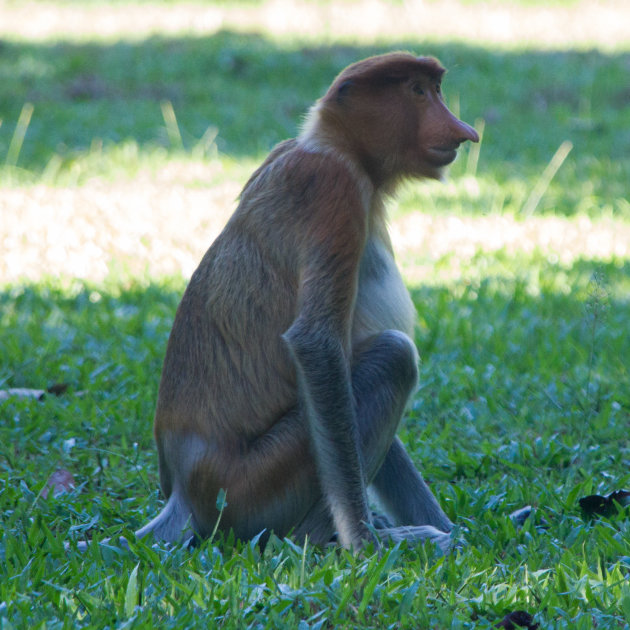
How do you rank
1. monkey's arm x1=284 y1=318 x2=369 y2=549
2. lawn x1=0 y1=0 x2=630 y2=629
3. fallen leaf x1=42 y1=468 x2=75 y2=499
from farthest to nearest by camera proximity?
fallen leaf x1=42 y1=468 x2=75 y2=499 < monkey's arm x1=284 y1=318 x2=369 y2=549 < lawn x1=0 y1=0 x2=630 y2=629

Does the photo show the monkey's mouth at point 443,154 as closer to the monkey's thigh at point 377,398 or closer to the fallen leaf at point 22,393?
the monkey's thigh at point 377,398

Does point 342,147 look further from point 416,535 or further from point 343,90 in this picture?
point 416,535

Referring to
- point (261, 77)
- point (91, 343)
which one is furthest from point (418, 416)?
point (261, 77)

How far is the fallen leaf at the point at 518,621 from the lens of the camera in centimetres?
251

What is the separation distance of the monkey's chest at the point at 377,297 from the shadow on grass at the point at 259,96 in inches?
207

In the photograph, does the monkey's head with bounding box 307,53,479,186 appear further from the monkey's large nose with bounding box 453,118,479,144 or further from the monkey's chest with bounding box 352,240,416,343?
the monkey's chest with bounding box 352,240,416,343

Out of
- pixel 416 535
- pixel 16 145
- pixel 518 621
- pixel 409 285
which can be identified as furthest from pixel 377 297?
pixel 16 145

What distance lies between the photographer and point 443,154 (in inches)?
128

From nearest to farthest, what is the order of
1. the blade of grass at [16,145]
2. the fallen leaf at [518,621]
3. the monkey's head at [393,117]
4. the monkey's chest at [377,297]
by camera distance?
the fallen leaf at [518,621], the monkey's head at [393,117], the monkey's chest at [377,297], the blade of grass at [16,145]

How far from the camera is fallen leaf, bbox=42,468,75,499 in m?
3.63

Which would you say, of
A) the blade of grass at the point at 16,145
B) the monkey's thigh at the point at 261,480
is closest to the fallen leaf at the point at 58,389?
the monkey's thigh at the point at 261,480

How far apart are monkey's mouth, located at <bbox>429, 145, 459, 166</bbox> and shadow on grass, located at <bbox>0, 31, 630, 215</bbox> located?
5.26 metres

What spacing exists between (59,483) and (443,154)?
6.12ft

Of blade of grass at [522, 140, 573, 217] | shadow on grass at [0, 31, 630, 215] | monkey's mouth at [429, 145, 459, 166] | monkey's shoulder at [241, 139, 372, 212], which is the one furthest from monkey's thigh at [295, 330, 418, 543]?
shadow on grass at [0, 31, 630, 215]
